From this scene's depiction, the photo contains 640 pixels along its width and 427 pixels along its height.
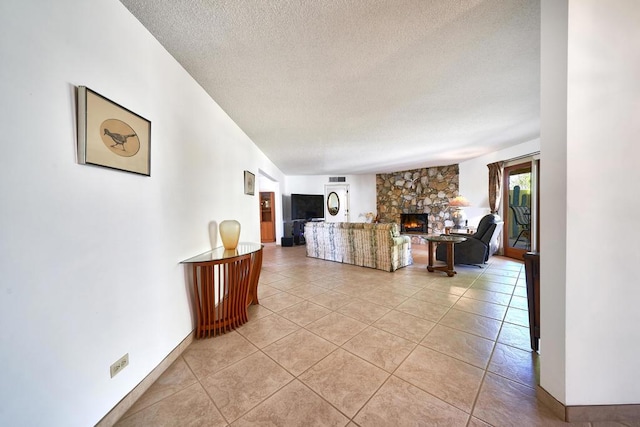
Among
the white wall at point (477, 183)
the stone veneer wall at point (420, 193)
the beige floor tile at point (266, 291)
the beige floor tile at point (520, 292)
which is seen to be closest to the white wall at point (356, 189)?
the stone veneer wall at point (420, 193)

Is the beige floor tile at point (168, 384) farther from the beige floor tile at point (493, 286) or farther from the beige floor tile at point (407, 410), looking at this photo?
the beige floor tile at point (493, 286)

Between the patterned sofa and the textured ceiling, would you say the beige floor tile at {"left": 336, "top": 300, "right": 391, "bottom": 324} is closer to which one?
the patterned sofa

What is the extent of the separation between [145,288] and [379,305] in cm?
221

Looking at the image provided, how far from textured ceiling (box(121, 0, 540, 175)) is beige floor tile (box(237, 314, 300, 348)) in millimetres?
2332

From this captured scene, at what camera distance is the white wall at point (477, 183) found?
5.33 m

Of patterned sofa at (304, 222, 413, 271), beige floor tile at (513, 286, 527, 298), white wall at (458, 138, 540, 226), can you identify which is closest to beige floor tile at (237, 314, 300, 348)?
patterned sofa at (304, 222, 413, 271)

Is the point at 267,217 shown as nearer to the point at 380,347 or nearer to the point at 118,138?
the point at 380,347

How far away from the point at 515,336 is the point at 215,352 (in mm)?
2542

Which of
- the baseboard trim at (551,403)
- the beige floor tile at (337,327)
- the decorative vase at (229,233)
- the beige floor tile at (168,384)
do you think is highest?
the decorative vase at (229,233)

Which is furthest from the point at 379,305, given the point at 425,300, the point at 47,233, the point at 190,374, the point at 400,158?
the point at 400,158

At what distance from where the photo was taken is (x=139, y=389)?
135 cm

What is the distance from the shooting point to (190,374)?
1.54m

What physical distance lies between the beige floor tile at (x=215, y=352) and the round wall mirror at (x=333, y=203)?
21.4 ft

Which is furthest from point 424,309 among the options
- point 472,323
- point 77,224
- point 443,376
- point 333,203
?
point 333,203
